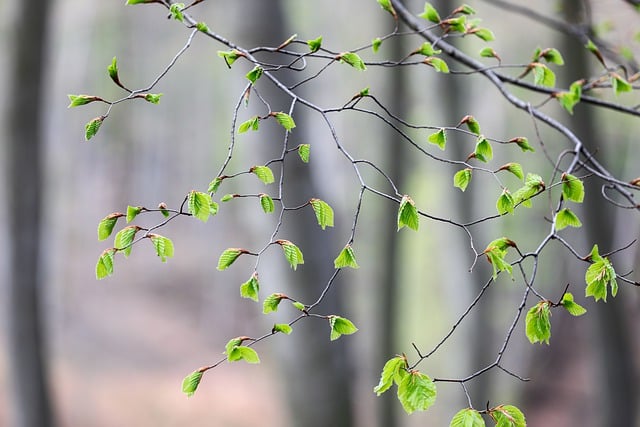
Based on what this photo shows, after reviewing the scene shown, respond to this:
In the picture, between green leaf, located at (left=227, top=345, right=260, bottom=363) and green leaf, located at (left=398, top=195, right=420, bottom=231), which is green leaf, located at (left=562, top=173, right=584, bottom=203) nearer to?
green leaf, located at (left=398, top=195, right=420, bottom=231)

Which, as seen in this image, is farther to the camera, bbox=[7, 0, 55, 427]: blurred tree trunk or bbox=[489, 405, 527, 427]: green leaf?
bbox=[7, 0, 55, 427]: blurred tree trunk

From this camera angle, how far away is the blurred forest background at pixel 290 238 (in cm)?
517

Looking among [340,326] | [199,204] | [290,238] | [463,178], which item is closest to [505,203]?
[463,178]

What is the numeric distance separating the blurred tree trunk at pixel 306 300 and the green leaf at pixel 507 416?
3.33 metres

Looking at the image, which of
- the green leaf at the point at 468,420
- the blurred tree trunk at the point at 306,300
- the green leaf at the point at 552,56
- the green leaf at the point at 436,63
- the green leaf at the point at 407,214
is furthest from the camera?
the blurred tree trunk at the point at 306,300

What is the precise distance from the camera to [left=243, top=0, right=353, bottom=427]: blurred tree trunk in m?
4.89

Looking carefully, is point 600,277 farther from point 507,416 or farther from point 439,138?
point 439,138

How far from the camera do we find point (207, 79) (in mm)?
25156

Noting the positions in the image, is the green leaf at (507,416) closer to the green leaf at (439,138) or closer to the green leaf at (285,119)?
the green leaf at (439,138)

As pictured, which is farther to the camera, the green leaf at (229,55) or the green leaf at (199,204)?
the green leaf at (229,55)

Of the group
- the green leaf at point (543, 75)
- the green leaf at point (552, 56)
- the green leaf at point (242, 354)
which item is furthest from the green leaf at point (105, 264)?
the green leaf at point (552, 56)

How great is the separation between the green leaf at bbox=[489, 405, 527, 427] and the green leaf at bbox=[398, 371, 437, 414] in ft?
0.46

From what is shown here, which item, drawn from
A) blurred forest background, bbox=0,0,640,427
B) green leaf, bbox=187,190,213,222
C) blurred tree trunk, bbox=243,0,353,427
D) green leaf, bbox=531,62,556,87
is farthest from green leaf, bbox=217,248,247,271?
blurred tree trunk, bbox=243,0,353,427

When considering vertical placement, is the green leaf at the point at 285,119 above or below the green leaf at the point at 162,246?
above
